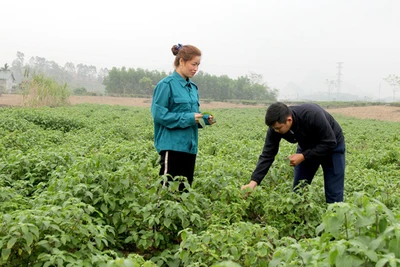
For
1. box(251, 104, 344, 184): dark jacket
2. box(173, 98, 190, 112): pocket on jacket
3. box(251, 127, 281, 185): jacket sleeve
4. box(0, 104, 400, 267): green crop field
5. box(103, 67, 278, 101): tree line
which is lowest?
box(0, 104, 400, 267): green crop field

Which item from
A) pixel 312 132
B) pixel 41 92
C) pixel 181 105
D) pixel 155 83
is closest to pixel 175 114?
pixel 181 105

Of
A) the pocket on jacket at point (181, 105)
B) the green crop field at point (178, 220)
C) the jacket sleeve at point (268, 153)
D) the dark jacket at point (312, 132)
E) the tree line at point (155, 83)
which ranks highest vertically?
the tree line at point (155, 83)

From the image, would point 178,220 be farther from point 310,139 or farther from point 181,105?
point 310,139

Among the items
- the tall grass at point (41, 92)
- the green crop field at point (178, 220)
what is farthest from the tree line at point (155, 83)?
the green crop field at point (178, 220)

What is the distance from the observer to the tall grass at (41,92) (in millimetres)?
24281

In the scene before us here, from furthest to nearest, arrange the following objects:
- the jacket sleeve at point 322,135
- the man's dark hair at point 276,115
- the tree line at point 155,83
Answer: the tree line at point 155,83, the jacket sleeve at point 322,135, the man's dark hair at point 276,115

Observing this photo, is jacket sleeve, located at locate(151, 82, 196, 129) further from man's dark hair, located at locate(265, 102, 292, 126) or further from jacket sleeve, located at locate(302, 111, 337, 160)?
jacket sleeve, located at locate(302, 111, 337, 160)

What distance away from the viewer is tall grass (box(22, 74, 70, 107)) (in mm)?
24281

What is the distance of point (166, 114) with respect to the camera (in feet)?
12.5

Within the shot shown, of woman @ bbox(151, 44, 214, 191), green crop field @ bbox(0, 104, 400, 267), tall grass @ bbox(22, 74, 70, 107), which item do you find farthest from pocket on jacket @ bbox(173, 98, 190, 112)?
tall grass @ bbox(22, 74, 70, 107)

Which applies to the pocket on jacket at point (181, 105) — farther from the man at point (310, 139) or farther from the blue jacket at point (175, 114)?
the man at point (310, 139)

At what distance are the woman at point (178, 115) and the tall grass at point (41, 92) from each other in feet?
73.0

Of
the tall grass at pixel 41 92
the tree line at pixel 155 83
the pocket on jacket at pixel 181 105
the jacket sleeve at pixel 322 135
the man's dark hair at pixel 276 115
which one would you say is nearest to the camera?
the man's dark hair at pixel 276 115

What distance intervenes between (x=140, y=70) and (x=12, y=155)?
2666 inches
